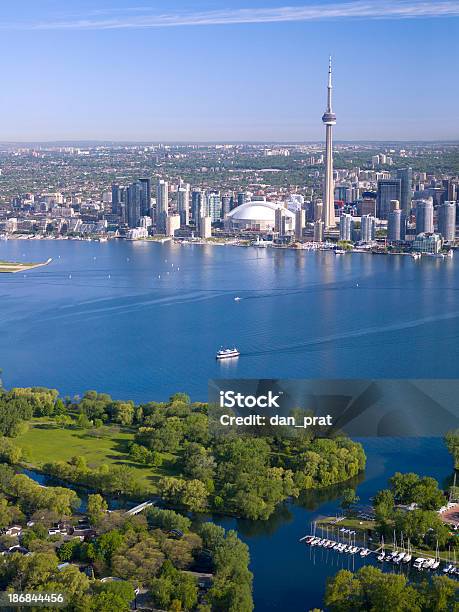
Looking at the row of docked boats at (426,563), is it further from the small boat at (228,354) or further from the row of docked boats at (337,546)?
the small boat at (228,354)

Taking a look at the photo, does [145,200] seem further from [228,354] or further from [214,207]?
[228,354]

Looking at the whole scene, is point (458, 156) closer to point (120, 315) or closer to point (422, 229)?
point (422, 229)

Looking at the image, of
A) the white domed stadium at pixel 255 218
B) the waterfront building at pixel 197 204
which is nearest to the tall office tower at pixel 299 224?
the white domed stadium at pixel 255 218

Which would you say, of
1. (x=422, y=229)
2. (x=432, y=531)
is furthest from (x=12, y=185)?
(x=432, y=531)

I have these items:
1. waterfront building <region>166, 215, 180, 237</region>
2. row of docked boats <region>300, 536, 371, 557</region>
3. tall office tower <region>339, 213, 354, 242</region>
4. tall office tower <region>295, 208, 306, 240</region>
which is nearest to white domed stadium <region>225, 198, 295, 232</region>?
tall office tower <region>295, 208, 306, 240</region>

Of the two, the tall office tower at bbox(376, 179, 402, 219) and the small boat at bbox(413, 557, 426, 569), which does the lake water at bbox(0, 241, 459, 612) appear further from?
the tall office tower at bbox(376, 179, 402, 219)

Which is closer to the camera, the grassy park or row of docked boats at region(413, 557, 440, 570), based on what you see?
row of docked boats at region(413, 557, 440, 570)
